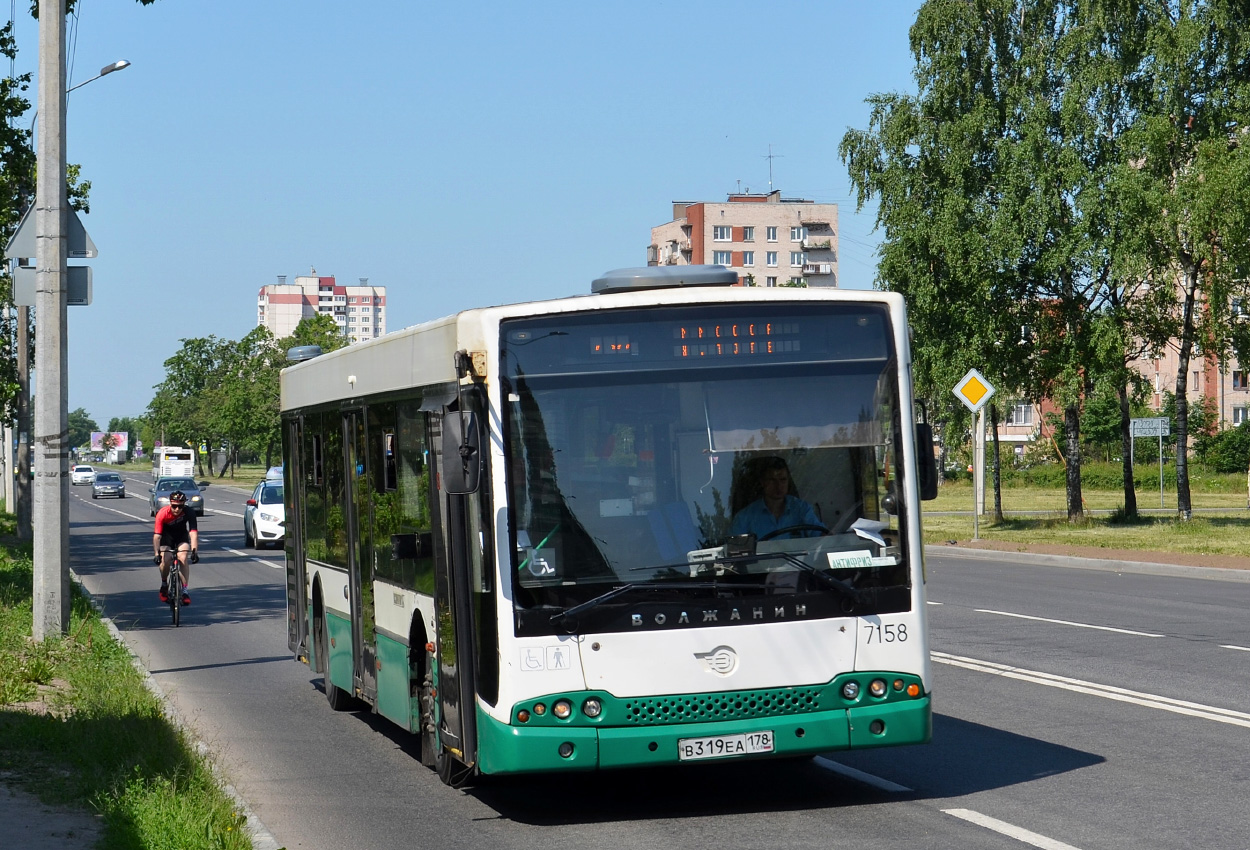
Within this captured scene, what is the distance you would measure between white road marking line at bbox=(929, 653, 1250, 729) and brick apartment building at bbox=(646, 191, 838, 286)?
433ft

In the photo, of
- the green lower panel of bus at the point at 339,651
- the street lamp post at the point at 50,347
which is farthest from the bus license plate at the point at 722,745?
the street lamp post at the point at 50,347

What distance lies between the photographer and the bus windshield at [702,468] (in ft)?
24.0

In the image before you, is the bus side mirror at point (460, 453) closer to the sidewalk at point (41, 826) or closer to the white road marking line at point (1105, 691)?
the sidewalk at point (41, 826)

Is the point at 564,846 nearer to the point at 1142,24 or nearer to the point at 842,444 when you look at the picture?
the point at 842,444

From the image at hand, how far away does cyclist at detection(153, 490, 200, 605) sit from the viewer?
759 inches

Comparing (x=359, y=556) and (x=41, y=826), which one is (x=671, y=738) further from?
(x=359, y=556)

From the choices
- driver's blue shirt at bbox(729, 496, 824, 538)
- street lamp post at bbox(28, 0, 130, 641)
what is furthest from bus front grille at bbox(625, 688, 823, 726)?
street lamp post at bbox(28, 0, 130, 641)

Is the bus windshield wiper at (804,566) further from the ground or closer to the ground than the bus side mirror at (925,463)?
closer to the ground

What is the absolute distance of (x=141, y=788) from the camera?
7.73 metres

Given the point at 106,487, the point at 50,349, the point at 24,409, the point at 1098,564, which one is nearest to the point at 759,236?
the point at 106,487

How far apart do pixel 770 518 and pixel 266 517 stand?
29725mm

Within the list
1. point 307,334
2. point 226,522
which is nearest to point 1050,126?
point 226,522

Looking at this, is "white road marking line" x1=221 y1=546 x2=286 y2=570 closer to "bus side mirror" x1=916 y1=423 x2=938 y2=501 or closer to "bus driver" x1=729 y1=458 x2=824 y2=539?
"bus side mirror" x1=916 y1=423 x2=938 y2=501

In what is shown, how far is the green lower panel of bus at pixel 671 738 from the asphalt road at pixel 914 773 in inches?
13.4
